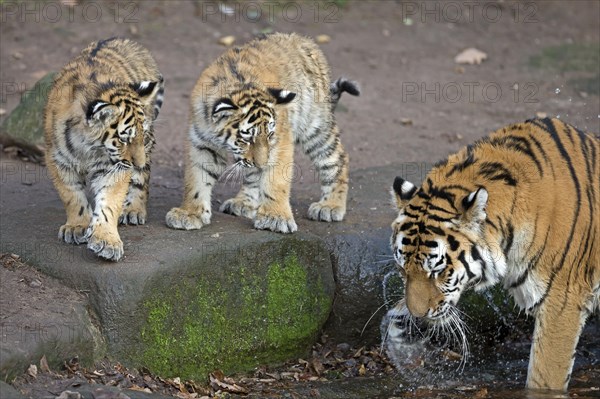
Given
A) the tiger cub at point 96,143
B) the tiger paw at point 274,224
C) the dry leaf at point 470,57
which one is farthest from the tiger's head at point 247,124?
the dry leaf at point 470,57

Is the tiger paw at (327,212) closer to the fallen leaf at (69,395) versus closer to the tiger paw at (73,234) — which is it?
the tiger paw at (73,234)

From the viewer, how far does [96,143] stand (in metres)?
6.11

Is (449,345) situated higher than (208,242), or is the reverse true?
(208,242)

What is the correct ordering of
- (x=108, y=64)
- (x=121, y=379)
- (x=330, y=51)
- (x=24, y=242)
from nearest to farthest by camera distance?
(x=121, y=379)
(x=24, y=242)
(x=108, y=64)
(x=330, y=51)

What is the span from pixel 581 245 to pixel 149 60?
146 inches

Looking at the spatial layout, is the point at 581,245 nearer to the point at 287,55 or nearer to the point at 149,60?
the point at 287,55

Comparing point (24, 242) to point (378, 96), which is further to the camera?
point (378, 96)

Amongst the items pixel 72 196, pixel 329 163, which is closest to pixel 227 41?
pixel 329 163

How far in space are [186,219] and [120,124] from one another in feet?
2.89

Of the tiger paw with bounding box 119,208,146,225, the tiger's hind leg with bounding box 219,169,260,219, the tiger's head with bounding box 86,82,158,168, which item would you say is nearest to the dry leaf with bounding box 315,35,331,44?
the tiger's hind leg with bounding box 219,169,260,219

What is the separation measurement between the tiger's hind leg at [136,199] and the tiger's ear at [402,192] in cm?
207

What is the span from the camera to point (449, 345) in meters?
7.00

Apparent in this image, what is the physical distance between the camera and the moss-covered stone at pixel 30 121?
8.95 m

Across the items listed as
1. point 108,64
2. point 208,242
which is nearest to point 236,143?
point 208,242
